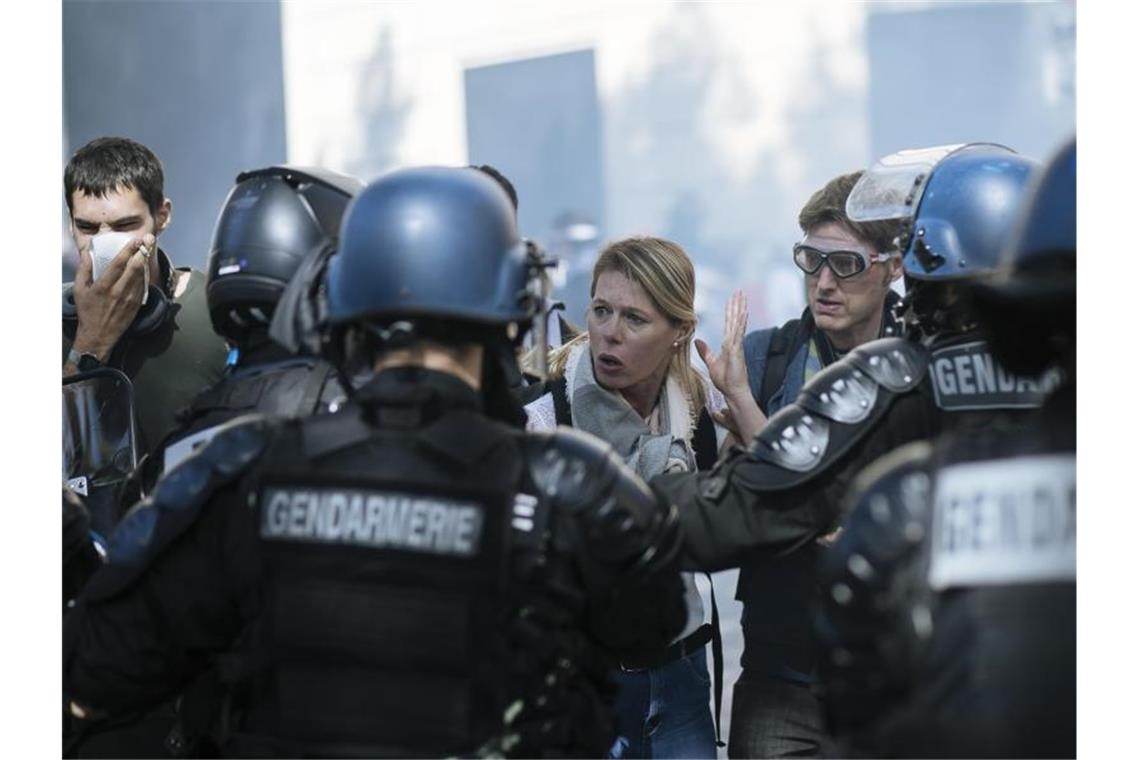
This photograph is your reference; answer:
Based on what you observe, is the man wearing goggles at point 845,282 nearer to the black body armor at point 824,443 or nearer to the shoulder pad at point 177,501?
the black body armor at point 824,443

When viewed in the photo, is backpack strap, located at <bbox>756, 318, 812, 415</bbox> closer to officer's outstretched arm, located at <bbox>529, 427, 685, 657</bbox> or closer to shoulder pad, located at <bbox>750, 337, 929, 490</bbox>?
shoulder pad, located at <bbox>750, 337, 929, 490</bbox>

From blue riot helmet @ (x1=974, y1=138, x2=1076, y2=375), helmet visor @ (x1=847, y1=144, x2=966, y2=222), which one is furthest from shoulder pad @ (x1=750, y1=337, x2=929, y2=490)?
blue riot helmet @ (x1=974, y1=138, x2=1076, y2=375)

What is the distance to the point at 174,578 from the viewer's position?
2555mm

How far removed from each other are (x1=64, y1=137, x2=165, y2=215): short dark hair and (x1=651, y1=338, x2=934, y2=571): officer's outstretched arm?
218cm

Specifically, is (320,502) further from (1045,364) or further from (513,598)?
(1045,364)

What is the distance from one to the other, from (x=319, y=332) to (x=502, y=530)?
0.65 meters

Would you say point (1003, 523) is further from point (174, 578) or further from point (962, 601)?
point (174, 578)

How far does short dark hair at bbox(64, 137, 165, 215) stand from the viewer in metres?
4.45

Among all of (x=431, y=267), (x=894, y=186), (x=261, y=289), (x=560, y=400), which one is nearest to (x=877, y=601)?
(x=431, y=267)

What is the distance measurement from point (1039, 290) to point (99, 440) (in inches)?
95.8

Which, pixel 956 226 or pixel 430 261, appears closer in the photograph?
pixel 430 261

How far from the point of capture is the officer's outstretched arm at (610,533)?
8.12 feet

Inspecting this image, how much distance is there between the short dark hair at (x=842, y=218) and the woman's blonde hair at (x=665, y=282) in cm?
38
